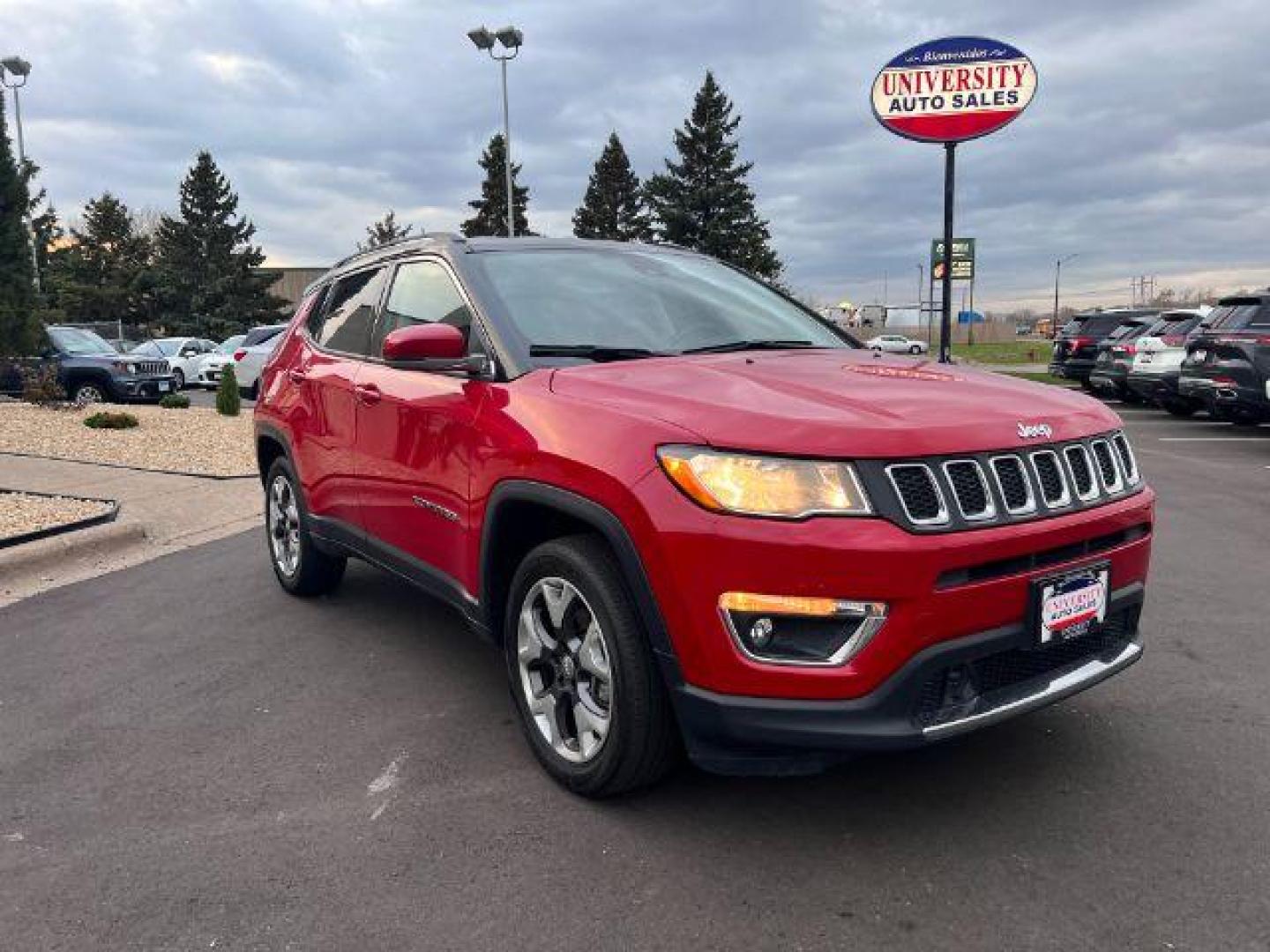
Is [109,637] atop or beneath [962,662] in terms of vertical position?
beneath

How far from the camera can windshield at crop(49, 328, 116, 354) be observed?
17031mm

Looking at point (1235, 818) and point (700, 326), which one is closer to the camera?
point (1235, 818)

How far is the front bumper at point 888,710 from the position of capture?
250cm

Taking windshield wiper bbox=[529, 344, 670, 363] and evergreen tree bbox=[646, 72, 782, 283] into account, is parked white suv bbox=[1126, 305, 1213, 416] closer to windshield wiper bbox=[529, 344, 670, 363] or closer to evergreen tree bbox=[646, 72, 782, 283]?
windshield wiper bbox=[529, 344, 670, 363]

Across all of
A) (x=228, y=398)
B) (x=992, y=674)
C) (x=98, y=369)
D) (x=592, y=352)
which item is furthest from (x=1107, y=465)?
Answer: (x=98, y=369)

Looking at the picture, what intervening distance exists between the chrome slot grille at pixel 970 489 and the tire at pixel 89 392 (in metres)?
17.5

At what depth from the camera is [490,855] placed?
9.18ft

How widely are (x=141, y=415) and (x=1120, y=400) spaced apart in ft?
58.5

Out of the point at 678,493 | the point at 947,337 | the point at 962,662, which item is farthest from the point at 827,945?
the point at 947,337

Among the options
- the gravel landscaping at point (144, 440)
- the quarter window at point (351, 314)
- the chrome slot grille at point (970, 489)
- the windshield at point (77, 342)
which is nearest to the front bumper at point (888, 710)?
the chrome slot grille at point (970, 489)

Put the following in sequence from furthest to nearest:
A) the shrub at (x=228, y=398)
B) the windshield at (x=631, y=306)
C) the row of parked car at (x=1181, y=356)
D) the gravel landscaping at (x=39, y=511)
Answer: the shrub at (x=228, y=398), the row of parked car at (x=1181, y=356), the gravel landscaping at (x=39, y=511), the windshield at (x=631, y=306)

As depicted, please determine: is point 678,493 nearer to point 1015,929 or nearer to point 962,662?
point 962,662

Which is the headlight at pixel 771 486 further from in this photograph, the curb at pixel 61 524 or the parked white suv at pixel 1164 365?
the parked white suv at pixel 1164 365

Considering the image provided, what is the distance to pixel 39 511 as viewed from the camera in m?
7.31
